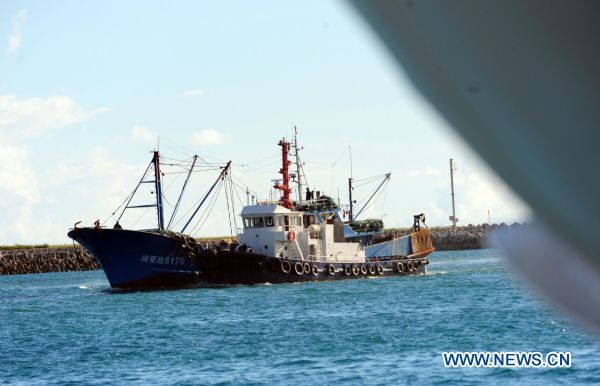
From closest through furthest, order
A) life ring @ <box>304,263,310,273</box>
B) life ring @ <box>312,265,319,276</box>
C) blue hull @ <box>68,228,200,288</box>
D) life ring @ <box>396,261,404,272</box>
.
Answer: blue hull @ <box>68,228,200,288</box>
life ring @ <box>304,263,310,273</box>
life ring @ <box>312,265,319,276</box>
life ring @ <box>396,261,404,272</box>

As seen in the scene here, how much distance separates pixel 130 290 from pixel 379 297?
15.7 meters

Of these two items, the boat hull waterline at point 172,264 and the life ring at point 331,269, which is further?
the life ring at point 331,269

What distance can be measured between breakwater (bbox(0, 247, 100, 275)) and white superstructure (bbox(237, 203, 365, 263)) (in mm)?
62485

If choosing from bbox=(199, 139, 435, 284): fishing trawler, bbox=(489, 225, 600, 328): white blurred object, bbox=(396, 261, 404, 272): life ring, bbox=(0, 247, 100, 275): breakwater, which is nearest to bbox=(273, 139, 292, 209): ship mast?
bbox=(199, 139, 435, 284): fishing trawler

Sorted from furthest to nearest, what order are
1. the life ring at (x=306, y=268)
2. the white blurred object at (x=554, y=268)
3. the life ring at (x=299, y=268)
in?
the life ring at (x=306, y=268), the life ring at (x=299, y=268), the white blurred object at (x=554, y=268)

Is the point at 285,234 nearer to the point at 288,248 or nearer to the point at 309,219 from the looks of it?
the point at 288,248

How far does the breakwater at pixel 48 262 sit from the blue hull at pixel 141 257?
201 feet

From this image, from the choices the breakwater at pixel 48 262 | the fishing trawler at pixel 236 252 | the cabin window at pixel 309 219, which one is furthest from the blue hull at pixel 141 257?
the breakwater at pixel 48 262

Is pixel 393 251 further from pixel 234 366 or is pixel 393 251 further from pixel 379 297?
pixel 234 366

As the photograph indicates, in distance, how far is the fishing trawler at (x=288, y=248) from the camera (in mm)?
46594

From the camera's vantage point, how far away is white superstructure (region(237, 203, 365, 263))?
46781 mm

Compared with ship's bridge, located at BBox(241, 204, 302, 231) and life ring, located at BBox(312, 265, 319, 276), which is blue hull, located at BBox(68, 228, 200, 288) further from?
life ring, located at BBox(312, 265, 319, 276)

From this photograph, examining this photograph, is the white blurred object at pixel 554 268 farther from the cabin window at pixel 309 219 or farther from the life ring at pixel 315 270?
the cabin window at pixel 309 219

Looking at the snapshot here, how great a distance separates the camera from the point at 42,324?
34031mm
